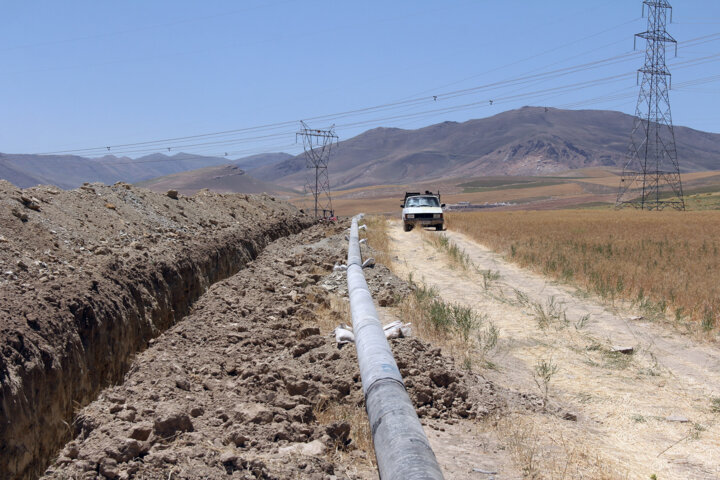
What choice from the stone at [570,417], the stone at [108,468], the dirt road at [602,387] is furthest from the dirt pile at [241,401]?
the dirt road at [602,387]

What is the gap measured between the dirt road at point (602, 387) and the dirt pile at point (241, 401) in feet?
2.51

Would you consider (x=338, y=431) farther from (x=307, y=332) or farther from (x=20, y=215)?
(x=20, y=215)

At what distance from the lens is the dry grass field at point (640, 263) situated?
33.8 ft

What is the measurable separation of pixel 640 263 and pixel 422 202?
18.4 meters

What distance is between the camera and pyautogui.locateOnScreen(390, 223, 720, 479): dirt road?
4.71 metres

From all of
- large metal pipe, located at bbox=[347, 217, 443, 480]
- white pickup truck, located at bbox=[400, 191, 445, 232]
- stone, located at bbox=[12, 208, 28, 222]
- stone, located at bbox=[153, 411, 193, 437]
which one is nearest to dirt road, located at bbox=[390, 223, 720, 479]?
large metal pipe, located at bbox=[347, 217, 443, 480]

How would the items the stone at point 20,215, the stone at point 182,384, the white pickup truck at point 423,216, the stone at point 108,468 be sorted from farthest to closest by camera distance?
1. the white pickup truck at point 423,216
2. the stone at point 20,215
3. the stone at point 182,384
4. the stone at point 108,468

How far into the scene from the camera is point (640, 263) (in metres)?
15.3

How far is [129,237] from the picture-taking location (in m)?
11.6

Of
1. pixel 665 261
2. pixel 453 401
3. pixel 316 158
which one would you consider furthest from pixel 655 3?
pixel 453 401

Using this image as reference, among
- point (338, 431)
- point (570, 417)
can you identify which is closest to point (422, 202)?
point (570, 417)

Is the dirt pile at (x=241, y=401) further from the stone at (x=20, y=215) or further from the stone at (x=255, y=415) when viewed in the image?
the stone at (x=20, y=215)

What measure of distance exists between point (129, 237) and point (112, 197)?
3.55 m

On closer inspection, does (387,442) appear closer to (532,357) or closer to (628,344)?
(532,357)
